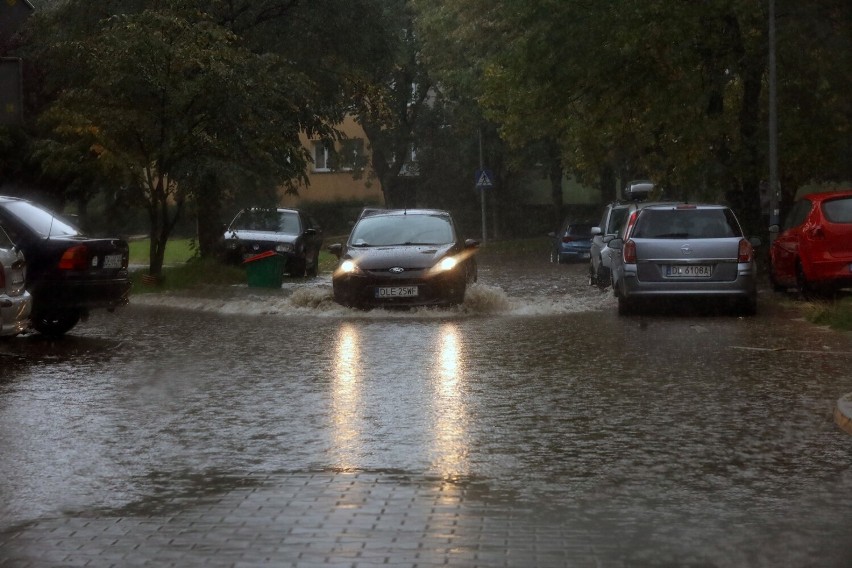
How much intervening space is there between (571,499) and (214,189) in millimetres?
21745

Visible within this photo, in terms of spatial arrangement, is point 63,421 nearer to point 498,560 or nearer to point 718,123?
point 498,560

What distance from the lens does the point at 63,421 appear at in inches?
425

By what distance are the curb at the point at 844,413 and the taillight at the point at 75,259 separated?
29.1 ft

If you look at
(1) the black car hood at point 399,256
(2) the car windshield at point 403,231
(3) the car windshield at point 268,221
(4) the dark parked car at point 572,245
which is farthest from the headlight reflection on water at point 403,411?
(4) the dark parked car at point 572,245

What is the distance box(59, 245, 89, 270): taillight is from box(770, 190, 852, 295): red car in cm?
1057

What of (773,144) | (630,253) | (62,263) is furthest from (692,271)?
(773,144)

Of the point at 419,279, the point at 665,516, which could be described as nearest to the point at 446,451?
the point at 665,516

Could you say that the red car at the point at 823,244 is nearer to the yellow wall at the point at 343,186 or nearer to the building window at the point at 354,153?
the building window at the point at 354,153

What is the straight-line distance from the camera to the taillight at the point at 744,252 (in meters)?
19.9

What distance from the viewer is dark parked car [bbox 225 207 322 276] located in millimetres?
32594

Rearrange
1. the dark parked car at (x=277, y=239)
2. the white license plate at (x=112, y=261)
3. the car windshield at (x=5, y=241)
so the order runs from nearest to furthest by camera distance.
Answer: the car windshield at (x=5, y=241)
the white license plate at (x=112, y=261)
the dark parked car at (x=277, y=239)

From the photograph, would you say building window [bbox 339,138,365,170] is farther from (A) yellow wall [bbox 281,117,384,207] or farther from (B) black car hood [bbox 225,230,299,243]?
(B) black car hood [bbox 225,230,299,243]

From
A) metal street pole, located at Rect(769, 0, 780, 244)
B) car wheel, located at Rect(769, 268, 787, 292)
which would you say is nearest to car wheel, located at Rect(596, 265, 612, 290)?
metal street pole, located at Rect(769, 0, 780, 244)

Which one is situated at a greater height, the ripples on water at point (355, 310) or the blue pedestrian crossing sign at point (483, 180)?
the blue pedestrian crossing sign at point (483, 180)
